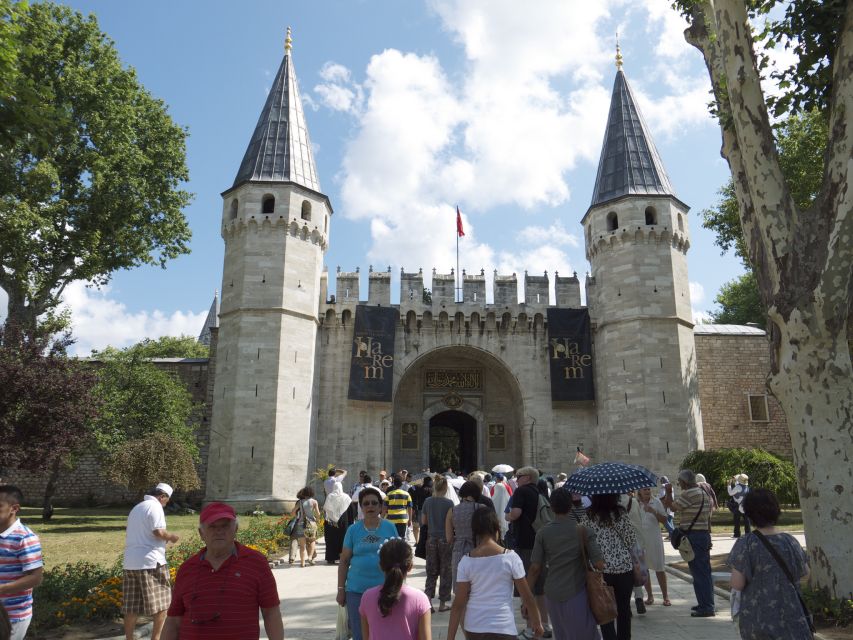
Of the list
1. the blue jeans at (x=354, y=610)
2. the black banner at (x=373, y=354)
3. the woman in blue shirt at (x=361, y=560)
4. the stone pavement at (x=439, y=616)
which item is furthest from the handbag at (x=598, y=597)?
the black banner at (x=373, y=354)

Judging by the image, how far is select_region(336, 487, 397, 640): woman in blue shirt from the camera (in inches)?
177

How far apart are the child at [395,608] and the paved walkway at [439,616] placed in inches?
110

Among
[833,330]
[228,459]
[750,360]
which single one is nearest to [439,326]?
[228,459]

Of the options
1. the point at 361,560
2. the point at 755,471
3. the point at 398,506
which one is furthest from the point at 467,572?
the point at 755,471

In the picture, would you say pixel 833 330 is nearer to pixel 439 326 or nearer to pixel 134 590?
pixel 134 590

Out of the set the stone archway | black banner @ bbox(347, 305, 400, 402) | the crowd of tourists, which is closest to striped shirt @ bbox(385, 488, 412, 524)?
the crowd of tourists

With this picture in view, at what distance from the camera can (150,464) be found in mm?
16656

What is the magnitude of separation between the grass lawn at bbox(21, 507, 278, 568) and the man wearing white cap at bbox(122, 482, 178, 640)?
5.35 metres

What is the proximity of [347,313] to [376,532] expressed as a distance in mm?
18031

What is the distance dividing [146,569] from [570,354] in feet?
61.3

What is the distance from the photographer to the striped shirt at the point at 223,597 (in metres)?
3.00

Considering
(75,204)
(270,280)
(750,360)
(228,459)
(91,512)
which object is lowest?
(91,512)

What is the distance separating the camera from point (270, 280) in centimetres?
2095

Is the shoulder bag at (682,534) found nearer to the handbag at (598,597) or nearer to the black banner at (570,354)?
the handbag at (598,597)
